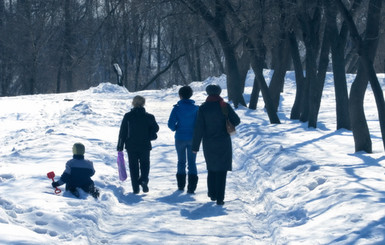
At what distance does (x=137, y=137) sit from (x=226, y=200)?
Answer: 183cm

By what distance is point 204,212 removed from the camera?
888cm

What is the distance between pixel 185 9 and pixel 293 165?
11.8 meters

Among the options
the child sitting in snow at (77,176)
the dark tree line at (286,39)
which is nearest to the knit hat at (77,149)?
the child sitting in snow at (77,176)

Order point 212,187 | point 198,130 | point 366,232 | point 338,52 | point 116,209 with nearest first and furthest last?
point 366,232
point 116,209
point 198,130
point 212,187
point 338,52

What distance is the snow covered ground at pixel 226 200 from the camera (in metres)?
7.03

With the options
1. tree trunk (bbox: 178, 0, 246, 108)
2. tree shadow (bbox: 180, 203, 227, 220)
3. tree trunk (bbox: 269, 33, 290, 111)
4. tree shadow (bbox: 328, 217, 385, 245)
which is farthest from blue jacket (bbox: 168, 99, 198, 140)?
tree trunk (bbox: 269, 33, 290, 111)

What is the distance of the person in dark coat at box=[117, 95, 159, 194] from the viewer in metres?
10.3

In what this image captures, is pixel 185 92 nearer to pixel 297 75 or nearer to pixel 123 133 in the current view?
pixel 123 133

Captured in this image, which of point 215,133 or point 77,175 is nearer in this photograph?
point 77,175

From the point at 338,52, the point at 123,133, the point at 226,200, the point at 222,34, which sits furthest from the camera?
the point at 222,34

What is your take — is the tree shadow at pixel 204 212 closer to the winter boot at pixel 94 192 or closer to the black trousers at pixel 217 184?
the black trousers at pixel 217 184

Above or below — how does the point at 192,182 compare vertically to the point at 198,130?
below

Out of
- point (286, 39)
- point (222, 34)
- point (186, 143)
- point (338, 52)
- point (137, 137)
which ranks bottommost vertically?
point (186, 143)

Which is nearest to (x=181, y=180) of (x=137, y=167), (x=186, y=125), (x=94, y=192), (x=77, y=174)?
(x=137, y=167)
